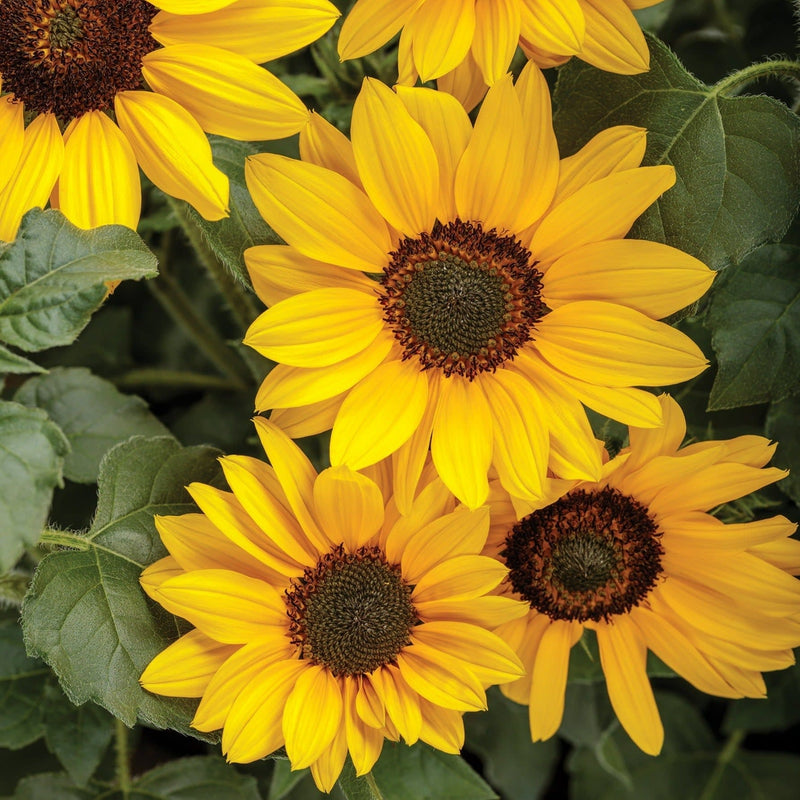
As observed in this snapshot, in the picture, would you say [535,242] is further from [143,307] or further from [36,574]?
[143,307]

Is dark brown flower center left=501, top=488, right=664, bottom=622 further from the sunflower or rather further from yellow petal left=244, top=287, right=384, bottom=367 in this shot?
the sunflower

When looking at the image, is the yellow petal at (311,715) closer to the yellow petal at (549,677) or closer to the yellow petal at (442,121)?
the yellow petal at (549,677)

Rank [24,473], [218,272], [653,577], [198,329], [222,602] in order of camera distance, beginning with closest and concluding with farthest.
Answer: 1. [24,473]
2. [222,602]
3. [653,577]
4. [218,272]
5. [198,329]

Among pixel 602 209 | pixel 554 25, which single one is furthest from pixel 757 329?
→ pixel 554 25

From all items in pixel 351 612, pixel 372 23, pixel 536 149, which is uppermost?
pixel 372 23

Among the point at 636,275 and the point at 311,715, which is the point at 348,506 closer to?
the point at 311,715

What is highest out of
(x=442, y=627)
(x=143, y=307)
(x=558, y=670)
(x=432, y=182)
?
(x=432, y=182)

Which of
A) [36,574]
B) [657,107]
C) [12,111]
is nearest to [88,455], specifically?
[36,574]
